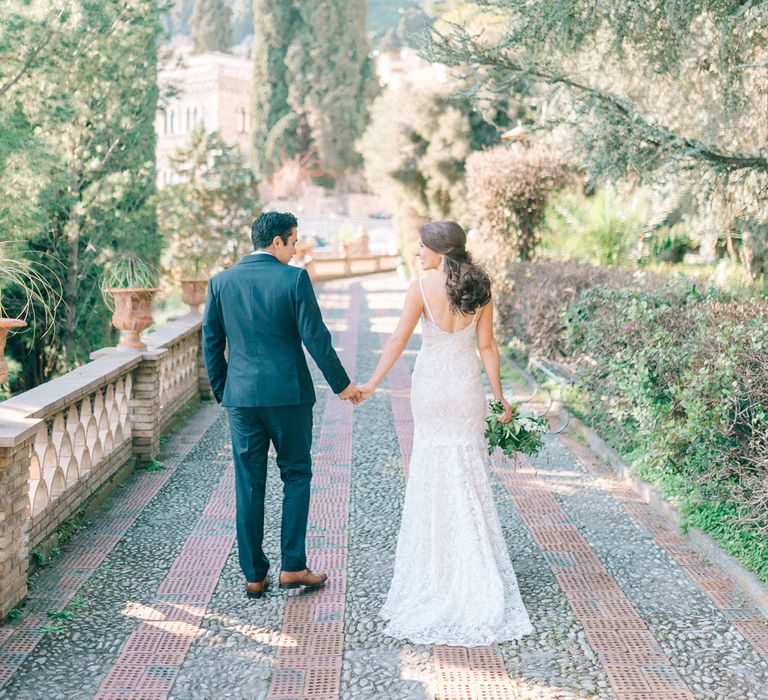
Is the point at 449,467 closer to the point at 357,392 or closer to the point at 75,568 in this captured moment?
the point at 357,392

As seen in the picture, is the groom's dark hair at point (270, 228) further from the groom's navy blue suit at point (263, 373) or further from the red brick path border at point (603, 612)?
the red brick path border at point (603, 612)

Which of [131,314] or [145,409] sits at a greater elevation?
[131,314]

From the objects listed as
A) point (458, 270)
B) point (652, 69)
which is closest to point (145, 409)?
point (458, 270)

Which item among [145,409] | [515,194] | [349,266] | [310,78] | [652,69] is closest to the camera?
[145,409]

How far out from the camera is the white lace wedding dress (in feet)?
12.5

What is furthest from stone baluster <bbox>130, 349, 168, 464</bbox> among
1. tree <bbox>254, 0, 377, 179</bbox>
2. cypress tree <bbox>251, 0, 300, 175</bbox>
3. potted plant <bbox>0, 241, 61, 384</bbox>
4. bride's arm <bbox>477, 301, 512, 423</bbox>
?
cypress tree <bbox>251, 0, 300, 175</bbox>

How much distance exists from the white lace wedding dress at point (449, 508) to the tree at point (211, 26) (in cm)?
6020

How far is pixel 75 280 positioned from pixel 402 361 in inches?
173

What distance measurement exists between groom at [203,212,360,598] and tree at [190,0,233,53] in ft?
197

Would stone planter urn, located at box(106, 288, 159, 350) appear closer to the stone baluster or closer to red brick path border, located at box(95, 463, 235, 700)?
the stone baluster

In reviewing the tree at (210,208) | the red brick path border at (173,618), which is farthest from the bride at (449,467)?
the tree at (210,208)

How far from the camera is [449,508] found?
3.94 metres

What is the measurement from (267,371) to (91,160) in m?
7.66

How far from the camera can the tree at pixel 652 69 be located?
285 inches
